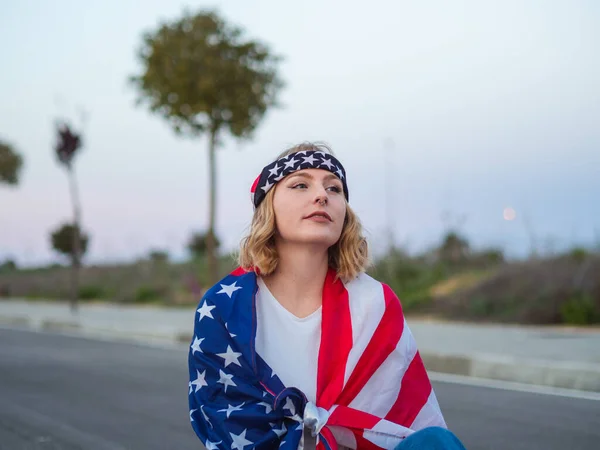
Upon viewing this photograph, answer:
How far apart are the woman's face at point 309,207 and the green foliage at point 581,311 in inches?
457

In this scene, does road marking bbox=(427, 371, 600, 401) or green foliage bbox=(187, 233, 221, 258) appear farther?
green foliage bbox=(187, 233, 221, 258)

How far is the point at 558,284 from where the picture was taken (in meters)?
14.5

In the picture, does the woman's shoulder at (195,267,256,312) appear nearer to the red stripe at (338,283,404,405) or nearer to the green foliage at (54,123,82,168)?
the red stripe at (338,283,404,405)

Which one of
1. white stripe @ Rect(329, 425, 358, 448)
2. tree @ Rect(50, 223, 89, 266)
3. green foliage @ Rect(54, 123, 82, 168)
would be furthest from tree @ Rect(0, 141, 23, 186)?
white stripe @ Rect(329, 425, 358, 448)

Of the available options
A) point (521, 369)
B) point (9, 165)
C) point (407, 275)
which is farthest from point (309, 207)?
point (9, 165)

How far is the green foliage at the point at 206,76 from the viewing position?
19031 millimetres

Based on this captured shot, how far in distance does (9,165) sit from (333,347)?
142 ft

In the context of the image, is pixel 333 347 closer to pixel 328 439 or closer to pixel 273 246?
pixel 328 439

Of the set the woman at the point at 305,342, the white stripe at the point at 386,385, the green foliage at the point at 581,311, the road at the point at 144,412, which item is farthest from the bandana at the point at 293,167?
the green foliage at the point at 581,311

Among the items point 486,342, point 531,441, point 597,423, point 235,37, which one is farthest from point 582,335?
point 235,37

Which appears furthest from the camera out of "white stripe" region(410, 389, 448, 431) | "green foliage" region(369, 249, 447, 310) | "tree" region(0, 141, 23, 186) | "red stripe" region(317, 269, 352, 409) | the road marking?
"tree" region(0, 141, 23, 186)

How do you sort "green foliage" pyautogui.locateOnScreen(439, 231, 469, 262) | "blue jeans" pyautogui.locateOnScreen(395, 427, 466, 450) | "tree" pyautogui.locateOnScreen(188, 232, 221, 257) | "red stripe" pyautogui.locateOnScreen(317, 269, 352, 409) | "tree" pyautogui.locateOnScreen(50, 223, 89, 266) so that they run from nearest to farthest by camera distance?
"blue jeans" pyautogui.locateOnScreen(395, 427, 466, 450) → "red stripe" pyautogui.locateOnScreen(317, 269, 352, 409) → "green foliage" pyautogui.locateOnScreen(439, 231, 469, 262) → "tree" pyautogui.locateOnScreen(188, 232, 221, 257) → "tree" pyautogui.locateOnScreen(50, 223, 89, 266)

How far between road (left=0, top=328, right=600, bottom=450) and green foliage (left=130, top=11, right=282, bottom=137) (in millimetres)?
9643

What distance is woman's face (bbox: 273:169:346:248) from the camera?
2852 millimetres
